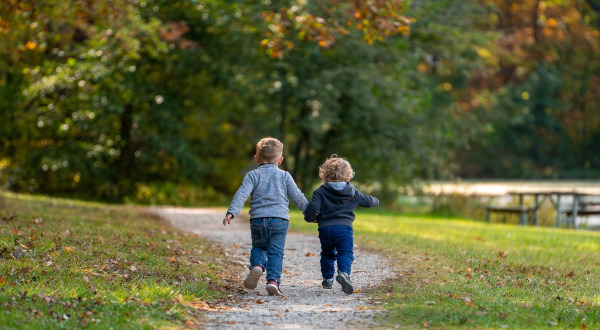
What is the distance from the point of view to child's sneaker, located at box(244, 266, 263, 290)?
6816 millimetres

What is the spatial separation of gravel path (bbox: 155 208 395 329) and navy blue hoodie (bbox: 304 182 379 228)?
681 mm

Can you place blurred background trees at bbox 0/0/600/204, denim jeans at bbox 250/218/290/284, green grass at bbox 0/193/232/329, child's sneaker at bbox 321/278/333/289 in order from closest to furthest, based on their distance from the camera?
green grass at bbox 0/193/232/329
denim jeans at bbox 250/218/290/284
child's sneaker at bbox 321/278/333/289
blurred background trees at bbox 0/0/600/204

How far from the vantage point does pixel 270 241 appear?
696 cm

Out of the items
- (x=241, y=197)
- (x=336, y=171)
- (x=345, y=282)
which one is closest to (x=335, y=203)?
(x=336, y=171)

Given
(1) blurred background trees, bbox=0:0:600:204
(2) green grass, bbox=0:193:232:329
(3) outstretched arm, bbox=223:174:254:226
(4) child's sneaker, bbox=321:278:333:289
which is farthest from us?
(1) blurred background trees, bbox=0:0:600:204

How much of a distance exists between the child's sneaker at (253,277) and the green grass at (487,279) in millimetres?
1079

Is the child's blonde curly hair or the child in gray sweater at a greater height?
the child's blonde curly hair

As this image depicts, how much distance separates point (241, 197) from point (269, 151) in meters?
0.50

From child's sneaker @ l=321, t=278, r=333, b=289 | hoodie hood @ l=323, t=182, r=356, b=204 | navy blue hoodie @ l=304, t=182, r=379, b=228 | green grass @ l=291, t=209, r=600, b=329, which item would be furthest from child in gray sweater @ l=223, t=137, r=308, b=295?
green grass @ l=291, t=209, r=600, b=329

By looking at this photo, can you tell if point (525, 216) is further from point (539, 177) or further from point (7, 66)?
point (539, 177)

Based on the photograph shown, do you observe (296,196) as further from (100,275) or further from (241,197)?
(100,275)

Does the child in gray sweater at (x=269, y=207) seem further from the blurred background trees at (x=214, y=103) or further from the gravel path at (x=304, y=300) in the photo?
the blurred background trees at (x=214, y=103)

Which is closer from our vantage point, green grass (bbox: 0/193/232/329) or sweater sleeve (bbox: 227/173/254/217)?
green grass (bbox: 0/193/232/329)

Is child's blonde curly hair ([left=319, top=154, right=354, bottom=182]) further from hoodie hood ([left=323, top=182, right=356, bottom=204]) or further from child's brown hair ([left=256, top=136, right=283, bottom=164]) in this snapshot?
child's brown hair ([left=256, top=136, right=283, bottom=164])
